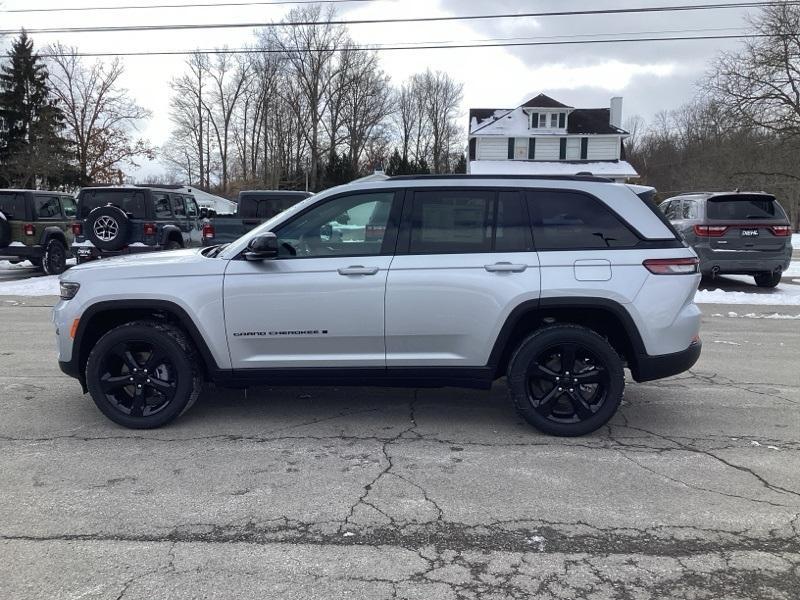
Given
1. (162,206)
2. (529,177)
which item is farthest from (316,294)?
(162,206)

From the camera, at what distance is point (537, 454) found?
4.20 m

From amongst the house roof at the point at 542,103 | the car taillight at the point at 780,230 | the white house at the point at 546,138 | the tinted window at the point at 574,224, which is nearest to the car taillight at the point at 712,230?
the car taillight at the point at 780,230

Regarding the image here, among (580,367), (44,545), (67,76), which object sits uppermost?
(67,76)

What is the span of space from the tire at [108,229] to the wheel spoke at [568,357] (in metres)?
10.8

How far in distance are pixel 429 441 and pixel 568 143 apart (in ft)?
155

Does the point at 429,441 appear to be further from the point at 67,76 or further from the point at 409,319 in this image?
the point at 67,76

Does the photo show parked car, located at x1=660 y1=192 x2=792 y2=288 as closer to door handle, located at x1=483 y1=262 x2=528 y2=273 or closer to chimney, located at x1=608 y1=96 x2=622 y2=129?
door handle, located at x1=483 y1=262 x2=528 y2=273

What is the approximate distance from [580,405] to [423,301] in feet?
4.45

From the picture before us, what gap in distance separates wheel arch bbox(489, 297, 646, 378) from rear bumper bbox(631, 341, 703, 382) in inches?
1.1

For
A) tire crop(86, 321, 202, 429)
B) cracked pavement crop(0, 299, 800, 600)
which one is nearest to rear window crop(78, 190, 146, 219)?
cracked pavement crop(0, 299, 800, 600)

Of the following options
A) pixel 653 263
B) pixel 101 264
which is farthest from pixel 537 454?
pixel 101 264

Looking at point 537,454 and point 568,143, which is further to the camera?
point 568,143

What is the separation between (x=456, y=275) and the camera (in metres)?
4.34

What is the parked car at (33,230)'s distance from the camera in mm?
14507
